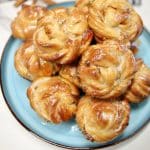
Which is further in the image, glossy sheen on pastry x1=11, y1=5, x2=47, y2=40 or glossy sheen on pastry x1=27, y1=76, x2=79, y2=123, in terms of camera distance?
glossy sheen on pastry x1=11, y1=5, x2=47, y2=40

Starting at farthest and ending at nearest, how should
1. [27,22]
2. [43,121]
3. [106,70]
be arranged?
[27,22] → [43,121] → [106,70]

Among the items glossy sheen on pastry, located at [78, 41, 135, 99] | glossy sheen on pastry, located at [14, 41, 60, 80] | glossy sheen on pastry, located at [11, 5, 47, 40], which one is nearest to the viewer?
glossy sheen on pastry, located at [78, 41, 135, 99]

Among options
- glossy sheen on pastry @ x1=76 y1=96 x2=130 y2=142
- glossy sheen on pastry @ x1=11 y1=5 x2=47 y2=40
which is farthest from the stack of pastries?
glossy sheen on pastry @ x1=11 y1=5 x2=47 y2=40

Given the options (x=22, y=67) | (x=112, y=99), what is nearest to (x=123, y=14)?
(x=112, y=99)

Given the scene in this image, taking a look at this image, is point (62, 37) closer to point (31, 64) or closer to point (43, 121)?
point (31, 64)

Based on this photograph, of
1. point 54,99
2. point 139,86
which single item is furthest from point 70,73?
point 139,86

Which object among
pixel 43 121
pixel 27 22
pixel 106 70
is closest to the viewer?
pixel 106 70

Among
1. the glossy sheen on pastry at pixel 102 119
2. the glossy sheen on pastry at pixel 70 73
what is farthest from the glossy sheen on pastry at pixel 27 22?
the glossy sheen on pastry at pixel 102 119

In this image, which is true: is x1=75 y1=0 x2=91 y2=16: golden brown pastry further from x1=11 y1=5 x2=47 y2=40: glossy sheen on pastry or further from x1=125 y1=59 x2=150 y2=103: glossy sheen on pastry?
x1=125 y1=59 x2=150 y2=103: glossy sheen on pastry
